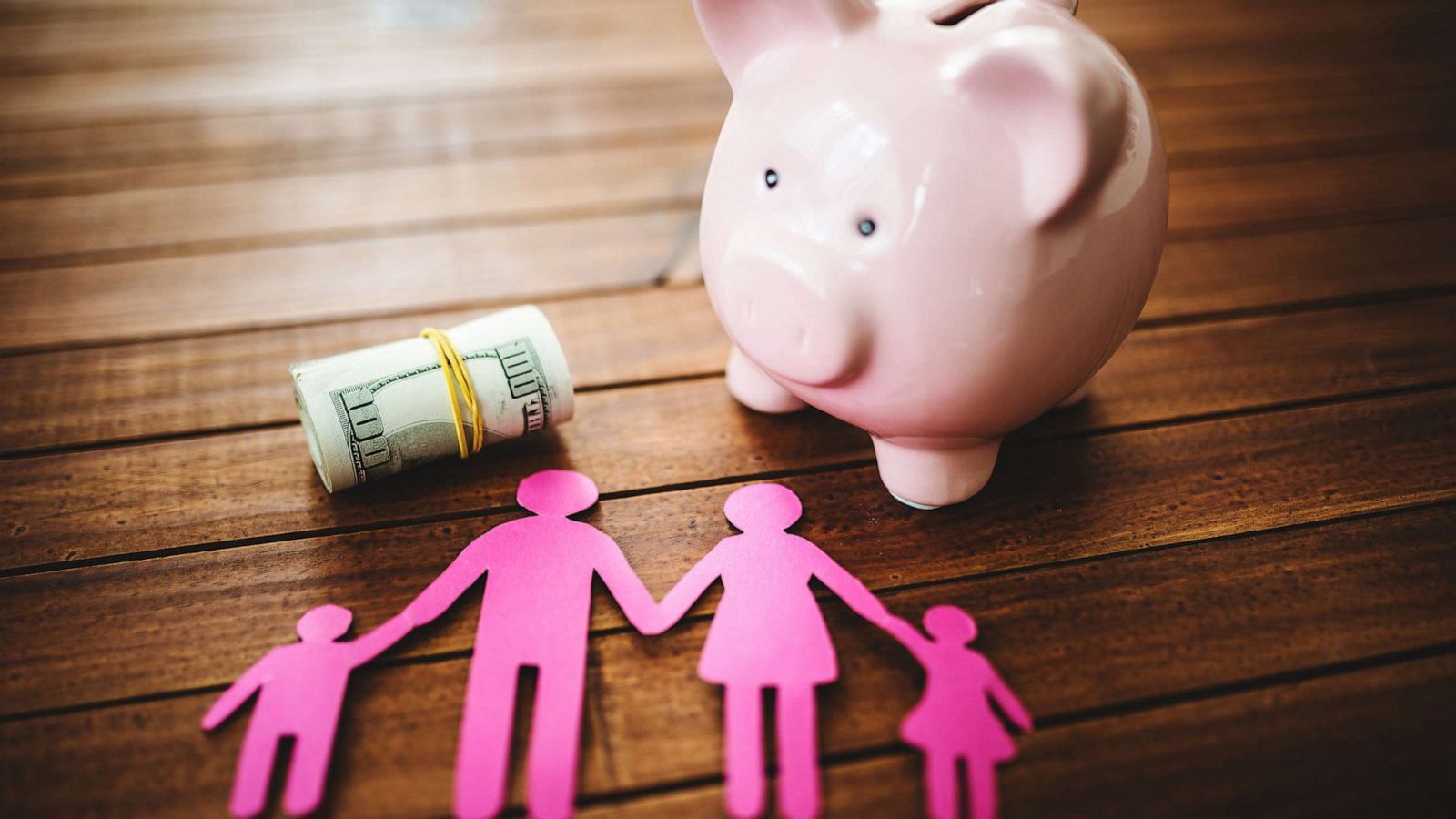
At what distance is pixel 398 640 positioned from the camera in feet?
2.57

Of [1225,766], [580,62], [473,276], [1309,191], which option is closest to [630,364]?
[473,276]

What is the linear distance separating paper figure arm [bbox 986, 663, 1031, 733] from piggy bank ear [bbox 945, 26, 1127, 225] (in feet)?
1.02

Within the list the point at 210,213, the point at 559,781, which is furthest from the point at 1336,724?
the point at 210,213

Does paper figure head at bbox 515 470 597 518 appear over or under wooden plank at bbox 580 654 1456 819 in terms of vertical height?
over

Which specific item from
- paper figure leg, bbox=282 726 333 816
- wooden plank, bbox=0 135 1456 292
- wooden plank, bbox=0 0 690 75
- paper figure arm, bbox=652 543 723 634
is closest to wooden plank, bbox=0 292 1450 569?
paper figure arm, bbox=652 543 723 634

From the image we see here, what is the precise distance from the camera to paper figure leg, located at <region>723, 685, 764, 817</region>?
2.23 ft

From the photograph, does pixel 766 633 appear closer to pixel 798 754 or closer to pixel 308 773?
pixel 798 754

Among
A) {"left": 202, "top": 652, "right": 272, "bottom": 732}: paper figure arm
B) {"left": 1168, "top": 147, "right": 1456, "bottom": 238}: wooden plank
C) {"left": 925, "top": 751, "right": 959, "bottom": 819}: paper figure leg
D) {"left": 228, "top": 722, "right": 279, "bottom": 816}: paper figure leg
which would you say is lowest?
{"left": 1168, "top": 147, "right": 1456, "bottom": 238}: wooden plank

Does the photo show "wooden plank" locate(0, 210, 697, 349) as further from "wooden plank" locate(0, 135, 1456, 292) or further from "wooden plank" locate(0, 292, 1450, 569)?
"wooden plank" locate(0, 292, 1450, 569)

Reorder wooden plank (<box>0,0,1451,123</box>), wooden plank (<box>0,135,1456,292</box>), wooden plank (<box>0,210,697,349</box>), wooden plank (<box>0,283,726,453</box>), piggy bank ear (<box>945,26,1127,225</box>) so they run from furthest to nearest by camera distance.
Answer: wooden plank (<box>0,0,1451,123</box>) → wooden plank (<box>0,135,1456,292</box>) → wooden plank (<box>0,210,697,349</box>) → wooden plank (<box>0,283,726,453</box>) → piggy bank ear (<box>945,26,1127,225</box>)

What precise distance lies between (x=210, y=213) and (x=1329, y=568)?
3.95 feet

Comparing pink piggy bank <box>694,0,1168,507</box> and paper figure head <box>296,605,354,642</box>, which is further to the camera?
paper figure head <box>296,605,354,642</box>

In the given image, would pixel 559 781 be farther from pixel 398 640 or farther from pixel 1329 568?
pixel 1329 568

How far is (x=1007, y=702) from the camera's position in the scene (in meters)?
0.73
